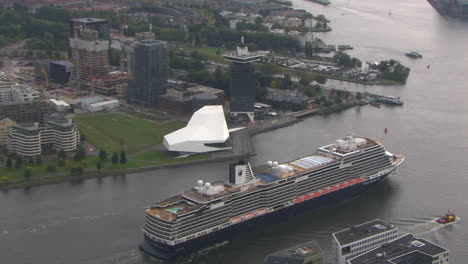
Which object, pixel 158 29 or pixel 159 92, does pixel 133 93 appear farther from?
pixel 158 29

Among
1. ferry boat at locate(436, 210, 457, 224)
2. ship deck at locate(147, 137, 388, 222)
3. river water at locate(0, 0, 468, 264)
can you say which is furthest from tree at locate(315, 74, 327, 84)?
ferry boat at locate(436, 210, 457, 224)

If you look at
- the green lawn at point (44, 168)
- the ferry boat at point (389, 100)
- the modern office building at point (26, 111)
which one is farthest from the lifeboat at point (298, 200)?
the ferry boat at point (389, 100)

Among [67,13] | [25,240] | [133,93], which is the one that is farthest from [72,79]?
[25,240]

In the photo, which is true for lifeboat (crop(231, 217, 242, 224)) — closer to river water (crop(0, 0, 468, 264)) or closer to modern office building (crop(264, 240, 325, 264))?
river water (crop(0, 0, 468, 264))

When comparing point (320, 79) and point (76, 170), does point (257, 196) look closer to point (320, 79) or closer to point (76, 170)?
point (76, 170)

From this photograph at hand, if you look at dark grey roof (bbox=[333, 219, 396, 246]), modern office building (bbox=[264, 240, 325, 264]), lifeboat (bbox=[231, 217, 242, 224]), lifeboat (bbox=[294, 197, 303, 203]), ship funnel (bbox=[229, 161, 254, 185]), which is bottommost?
lifeboat (bbox=[231, 217, 242, 224])
